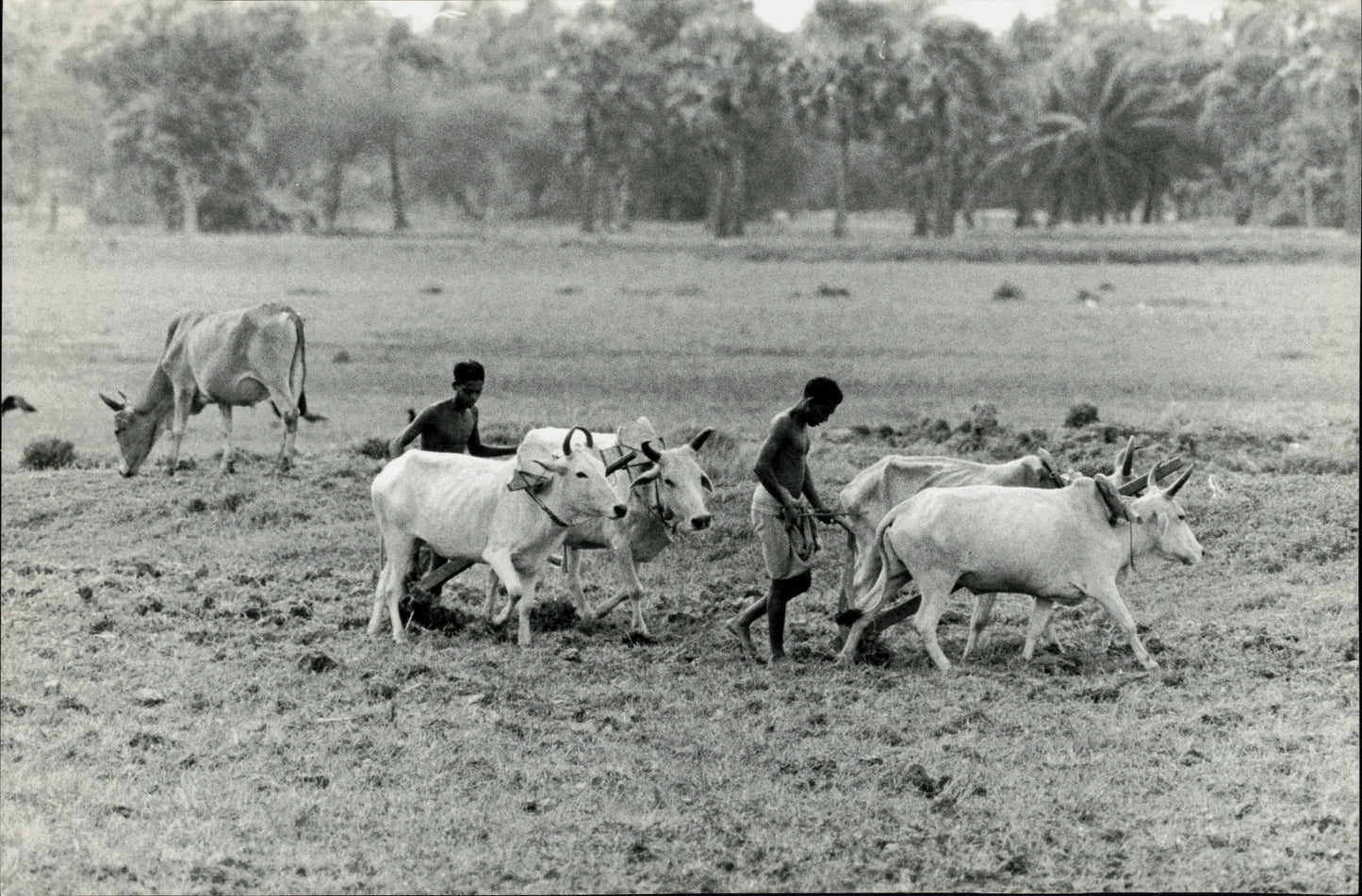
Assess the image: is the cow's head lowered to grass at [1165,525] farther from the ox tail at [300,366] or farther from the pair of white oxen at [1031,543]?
the ox tail at [300,366]

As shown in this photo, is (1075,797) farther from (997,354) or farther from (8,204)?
(8,204)

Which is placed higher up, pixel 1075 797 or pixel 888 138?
pixel 888 138

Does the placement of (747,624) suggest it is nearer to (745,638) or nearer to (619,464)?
(745,638)

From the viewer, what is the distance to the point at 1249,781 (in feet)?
24.0

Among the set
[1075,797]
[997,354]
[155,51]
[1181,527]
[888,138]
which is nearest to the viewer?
[1075,797]

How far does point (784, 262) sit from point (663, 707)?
18134 millimetres

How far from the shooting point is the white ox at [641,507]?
28.1 ft

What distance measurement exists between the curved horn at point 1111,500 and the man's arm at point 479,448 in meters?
3.40

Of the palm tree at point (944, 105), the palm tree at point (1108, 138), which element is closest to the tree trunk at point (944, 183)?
the palm tree at point (944, 105)

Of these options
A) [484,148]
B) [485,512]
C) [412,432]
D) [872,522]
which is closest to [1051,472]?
[872,522]

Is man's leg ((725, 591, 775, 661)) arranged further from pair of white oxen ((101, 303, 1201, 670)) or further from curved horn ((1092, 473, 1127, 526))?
curved horn ((1092, 473, 1127, 526))

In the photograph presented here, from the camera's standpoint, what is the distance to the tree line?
741 inches

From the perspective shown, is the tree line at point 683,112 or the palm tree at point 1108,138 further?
the palm tree at point 1108,138

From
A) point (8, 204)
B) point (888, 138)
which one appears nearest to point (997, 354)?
point (888, 138)
